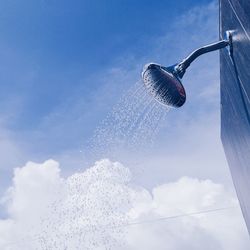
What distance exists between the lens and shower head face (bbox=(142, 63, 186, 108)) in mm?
5348

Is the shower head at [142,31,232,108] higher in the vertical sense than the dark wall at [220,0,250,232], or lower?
lower

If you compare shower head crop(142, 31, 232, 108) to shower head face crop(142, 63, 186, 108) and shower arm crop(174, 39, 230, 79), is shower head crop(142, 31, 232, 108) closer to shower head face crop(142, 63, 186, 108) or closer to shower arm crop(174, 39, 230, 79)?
shower head face crop(142, 63, 186, 108)

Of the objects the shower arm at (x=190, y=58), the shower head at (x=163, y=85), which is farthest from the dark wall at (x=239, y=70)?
the shower head at (x=163, y=85)

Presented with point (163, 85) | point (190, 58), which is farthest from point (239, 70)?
point (163, 85)

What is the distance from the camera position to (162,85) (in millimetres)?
5375

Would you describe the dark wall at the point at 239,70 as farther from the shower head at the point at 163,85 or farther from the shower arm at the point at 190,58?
the shower head at the point at 163,85

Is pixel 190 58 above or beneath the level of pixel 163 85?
above

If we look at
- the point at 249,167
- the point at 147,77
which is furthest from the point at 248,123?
the point at 147,77

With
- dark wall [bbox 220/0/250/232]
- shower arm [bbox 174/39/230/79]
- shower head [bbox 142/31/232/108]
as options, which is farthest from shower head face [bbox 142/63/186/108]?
dark wall [bbox 220/0/250/232]

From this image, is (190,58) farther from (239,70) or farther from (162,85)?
(239,70)

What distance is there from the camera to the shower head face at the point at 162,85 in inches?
211

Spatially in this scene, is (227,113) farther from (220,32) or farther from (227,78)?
(220,32)

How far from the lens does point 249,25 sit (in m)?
5.28

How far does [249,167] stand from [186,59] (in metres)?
3.84
